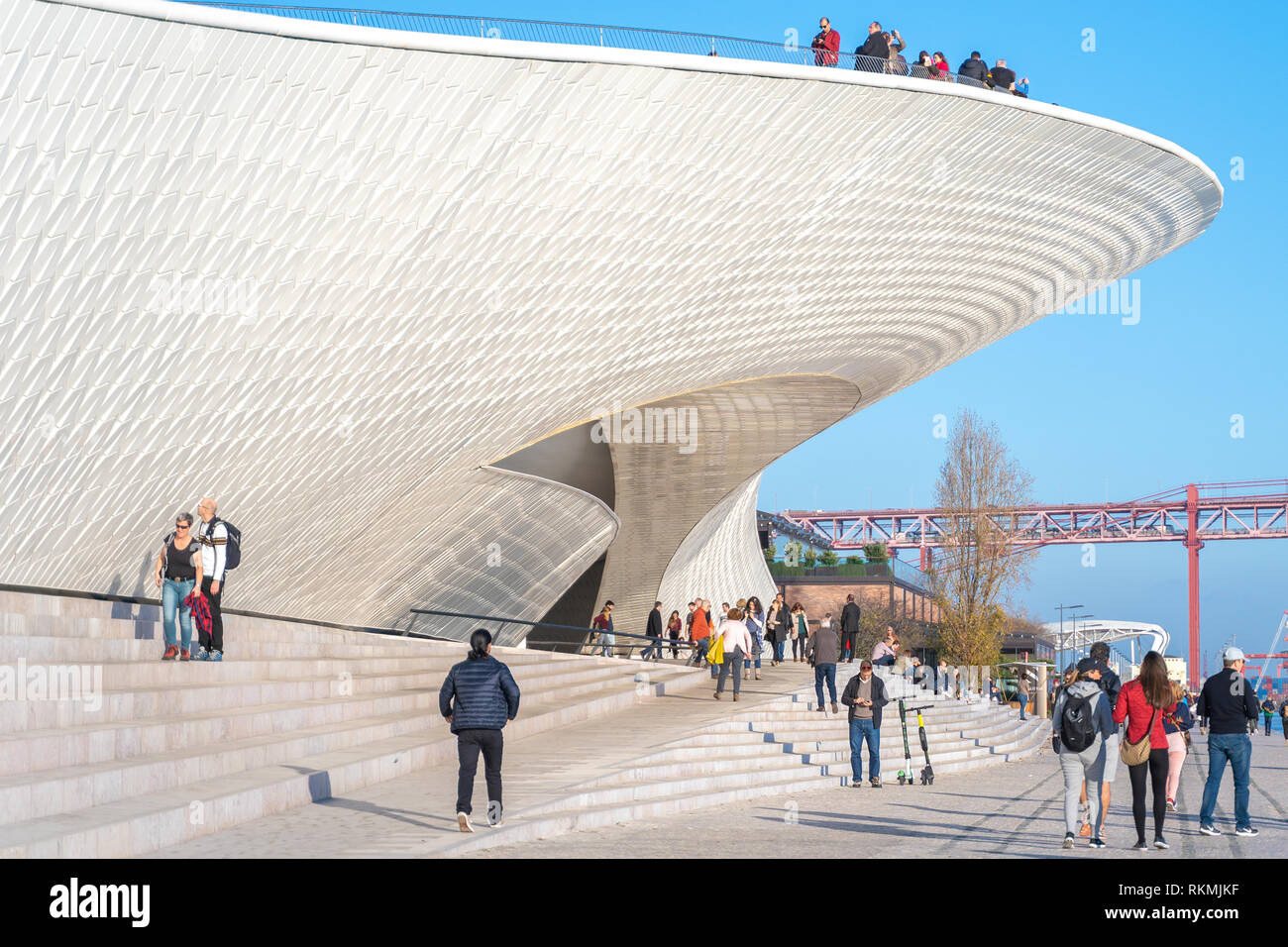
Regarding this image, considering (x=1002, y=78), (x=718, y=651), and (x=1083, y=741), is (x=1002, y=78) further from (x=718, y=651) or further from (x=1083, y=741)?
(x=1083, y=741)

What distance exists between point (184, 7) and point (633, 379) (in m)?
9.82

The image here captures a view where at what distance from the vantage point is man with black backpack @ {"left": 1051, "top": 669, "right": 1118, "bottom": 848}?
790cm

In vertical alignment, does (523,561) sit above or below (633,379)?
below

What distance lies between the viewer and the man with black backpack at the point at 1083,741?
7.90 meters

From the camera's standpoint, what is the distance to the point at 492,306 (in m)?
16.1

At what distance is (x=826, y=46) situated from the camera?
608 inches

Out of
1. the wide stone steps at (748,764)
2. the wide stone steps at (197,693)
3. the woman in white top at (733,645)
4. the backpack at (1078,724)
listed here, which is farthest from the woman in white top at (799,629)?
the backpack at (1078,724)

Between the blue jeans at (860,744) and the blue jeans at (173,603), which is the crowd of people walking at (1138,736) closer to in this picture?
the blue jeans at (860,744)

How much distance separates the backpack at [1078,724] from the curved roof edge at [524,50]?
348 inches

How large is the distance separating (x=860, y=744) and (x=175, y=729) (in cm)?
645

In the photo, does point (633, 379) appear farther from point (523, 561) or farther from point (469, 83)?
point (469, 83)

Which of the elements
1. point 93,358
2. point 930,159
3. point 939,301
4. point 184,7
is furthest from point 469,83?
point 939,301

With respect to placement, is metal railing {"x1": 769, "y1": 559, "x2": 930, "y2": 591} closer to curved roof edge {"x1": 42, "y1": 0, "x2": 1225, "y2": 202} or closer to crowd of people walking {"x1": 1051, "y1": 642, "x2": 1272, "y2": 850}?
curved roof edge {"x1": 42, "y1": 0, "x2": 1225, "y2": 202}

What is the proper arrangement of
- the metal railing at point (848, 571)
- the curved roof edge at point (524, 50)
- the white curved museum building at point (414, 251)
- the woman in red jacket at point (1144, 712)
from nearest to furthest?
the woman in red jacket at point (1144, 712) → the curved roof edge at point (524, 50) → the white curved museum building at point (414, 251) → the metal railing at point (848, 571)
